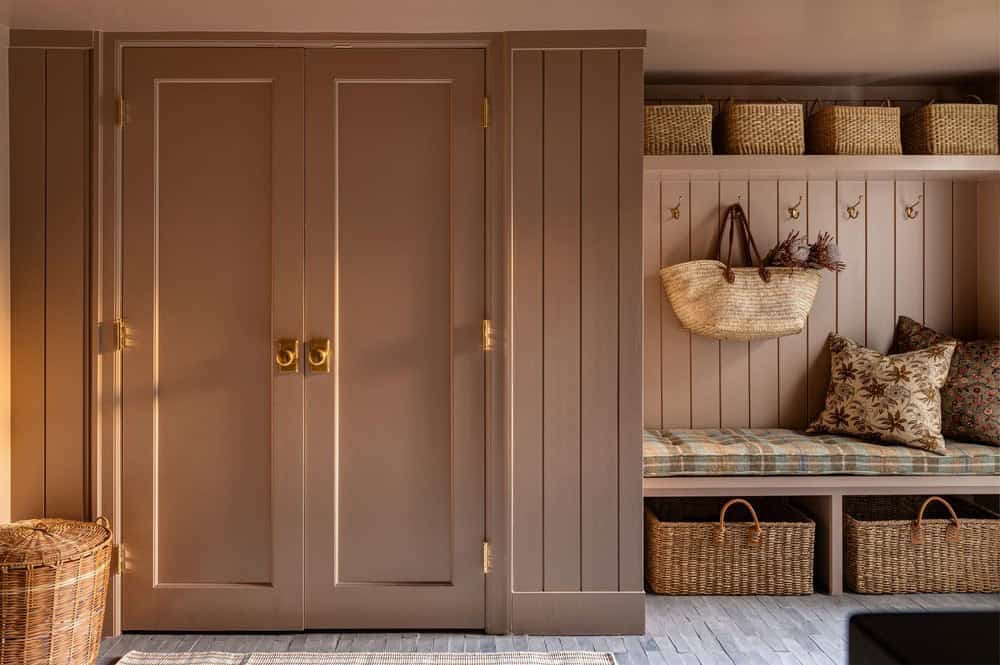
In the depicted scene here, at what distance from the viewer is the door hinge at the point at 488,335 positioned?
280 cm

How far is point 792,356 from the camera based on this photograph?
356cm

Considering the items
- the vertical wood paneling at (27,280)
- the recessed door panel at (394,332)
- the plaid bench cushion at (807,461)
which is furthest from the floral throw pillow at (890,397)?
the vertical wood paneling at (27,280)

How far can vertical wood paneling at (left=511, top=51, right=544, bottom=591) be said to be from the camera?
2.79 meters

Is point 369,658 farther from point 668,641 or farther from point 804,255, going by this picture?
point 804,255

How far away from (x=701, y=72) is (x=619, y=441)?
1637 millimetres

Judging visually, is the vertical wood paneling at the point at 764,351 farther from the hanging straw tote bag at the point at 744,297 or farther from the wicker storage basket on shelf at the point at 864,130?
the wicker storage basket on shelf at the point at 864,130

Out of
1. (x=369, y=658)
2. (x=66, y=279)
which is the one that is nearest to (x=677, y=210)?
(x=369, y=658)

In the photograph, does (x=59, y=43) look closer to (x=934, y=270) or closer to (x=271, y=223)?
(x=271, y=223)

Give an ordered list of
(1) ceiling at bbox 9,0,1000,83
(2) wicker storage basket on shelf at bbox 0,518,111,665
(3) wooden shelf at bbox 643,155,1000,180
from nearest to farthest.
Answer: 1. (2) wicker storage basket on shelf at bbox 0,518,111,665
2. (1) ceiling at bbox 9,0,1000,83
3. (3) wooden shelf at bbox 643,155,1000,180

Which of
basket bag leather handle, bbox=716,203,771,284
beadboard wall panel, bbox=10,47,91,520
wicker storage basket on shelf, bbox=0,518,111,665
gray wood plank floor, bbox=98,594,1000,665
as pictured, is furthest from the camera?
basket bag leather handle, bbox=716,203,771,284

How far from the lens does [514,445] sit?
281 cm

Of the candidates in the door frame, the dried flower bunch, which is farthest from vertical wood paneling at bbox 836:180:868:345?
the door frame

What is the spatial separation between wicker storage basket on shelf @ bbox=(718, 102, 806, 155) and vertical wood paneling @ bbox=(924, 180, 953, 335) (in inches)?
30.2

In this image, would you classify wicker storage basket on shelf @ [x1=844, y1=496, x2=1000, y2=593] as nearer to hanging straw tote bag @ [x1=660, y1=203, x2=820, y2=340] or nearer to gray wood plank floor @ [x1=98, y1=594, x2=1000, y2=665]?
gray wood plank floor @ [x1=98, y1=594, x2=1000, y2=665]
